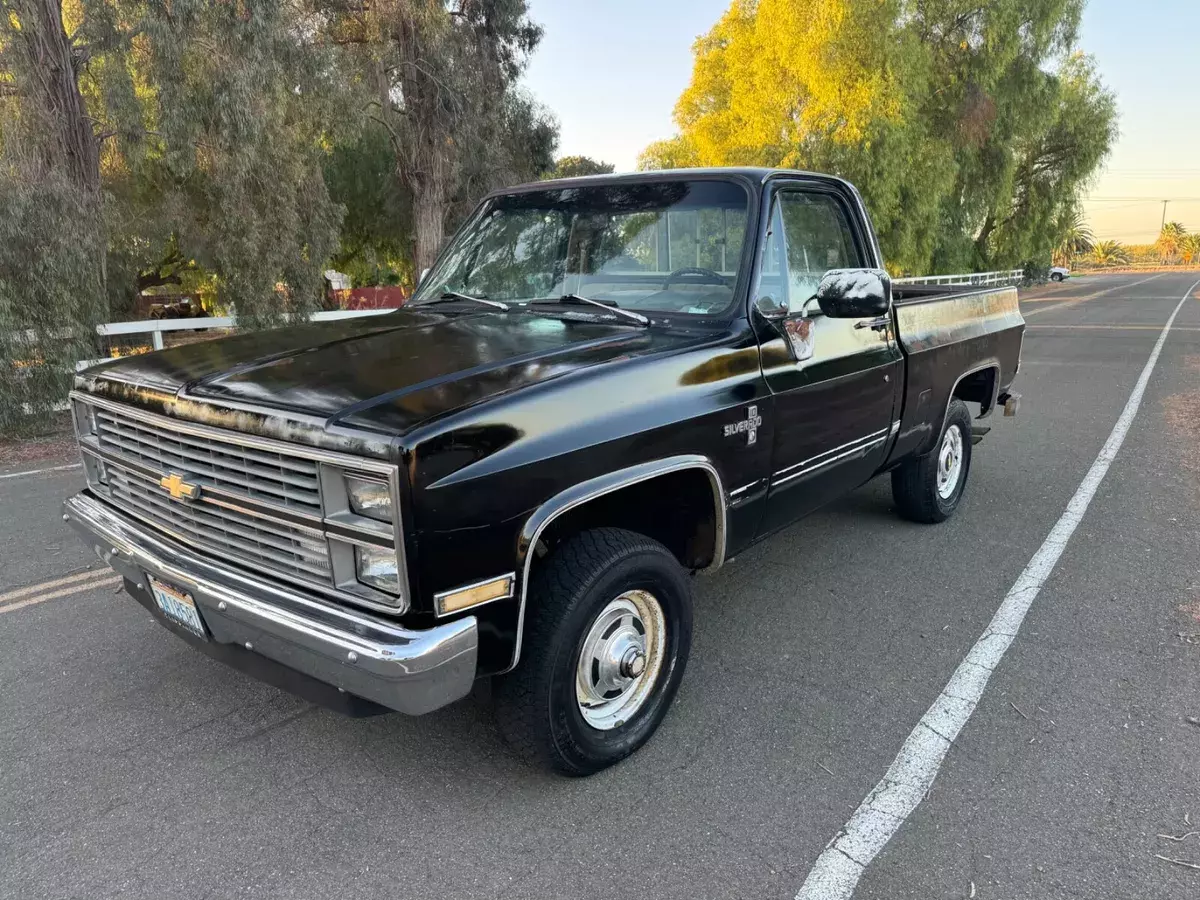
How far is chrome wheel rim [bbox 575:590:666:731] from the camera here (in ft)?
9.61

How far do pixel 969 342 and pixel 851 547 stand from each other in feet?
5.00

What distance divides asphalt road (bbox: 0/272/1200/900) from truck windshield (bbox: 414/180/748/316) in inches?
65.0

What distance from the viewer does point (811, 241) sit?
13.7 feet

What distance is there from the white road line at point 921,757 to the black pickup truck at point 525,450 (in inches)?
31.6

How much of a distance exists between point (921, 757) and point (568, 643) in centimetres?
139

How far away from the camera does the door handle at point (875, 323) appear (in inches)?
164

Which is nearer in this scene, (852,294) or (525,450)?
(525,450)

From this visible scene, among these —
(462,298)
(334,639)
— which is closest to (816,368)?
(462,298)

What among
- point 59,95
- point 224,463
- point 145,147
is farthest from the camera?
point 145,147

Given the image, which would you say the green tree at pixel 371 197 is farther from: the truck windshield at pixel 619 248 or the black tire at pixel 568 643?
the black tire at pixel 568 643

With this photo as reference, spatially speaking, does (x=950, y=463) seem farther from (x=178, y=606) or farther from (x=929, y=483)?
(x=178, y=606)

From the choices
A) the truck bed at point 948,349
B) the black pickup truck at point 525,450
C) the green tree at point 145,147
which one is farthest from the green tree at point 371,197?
the black pickup truck at point 525,450

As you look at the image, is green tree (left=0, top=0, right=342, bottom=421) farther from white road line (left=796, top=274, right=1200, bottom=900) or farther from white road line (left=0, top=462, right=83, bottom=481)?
white road line (left=796, top=274, right=1200, bottom=900)

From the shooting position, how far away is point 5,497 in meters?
6.46
